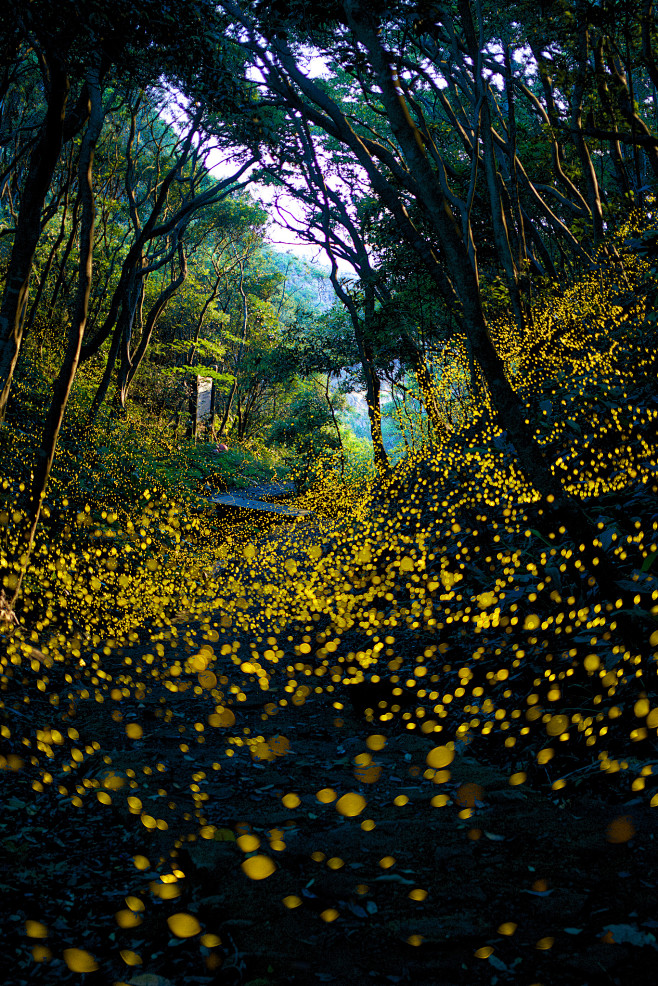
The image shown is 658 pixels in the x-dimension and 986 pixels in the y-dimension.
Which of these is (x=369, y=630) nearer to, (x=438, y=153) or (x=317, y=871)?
(x=317, y=871)

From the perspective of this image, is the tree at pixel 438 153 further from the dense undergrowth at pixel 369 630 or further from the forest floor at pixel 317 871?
the forest floor at pixel 317 871

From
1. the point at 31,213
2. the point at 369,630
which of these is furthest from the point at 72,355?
the point at 369,630

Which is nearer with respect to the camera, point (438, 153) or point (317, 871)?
point (317, 871)

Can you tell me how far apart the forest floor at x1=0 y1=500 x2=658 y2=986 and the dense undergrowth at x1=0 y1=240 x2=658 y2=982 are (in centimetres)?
3

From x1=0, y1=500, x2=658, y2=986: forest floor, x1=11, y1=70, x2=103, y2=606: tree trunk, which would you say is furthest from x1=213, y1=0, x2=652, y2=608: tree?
x1=11, y1=70, x2=103, y2=606: tree trunk

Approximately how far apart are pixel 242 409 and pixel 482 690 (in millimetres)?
24541

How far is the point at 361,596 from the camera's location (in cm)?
788

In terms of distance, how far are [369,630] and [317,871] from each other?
4238mm

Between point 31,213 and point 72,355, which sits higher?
point 31,213

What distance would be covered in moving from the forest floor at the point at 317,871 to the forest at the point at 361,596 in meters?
0.02

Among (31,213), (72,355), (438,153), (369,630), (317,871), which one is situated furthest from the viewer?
(438,153)

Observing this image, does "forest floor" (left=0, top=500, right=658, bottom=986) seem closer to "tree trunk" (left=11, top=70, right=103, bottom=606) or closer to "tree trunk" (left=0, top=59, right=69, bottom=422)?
"tree trunk" (left=11, top=70, right=103, bottom=606)

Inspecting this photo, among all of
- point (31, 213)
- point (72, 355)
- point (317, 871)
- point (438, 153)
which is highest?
point (438, 153)

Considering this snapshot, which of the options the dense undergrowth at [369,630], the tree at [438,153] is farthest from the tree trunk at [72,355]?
the tree at [438,153]
